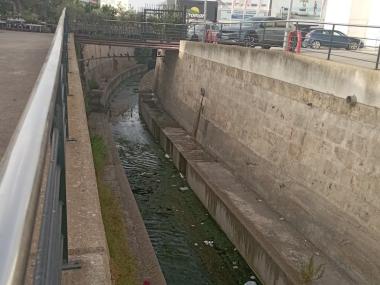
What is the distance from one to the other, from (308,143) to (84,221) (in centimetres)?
818

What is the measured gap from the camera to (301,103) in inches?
454

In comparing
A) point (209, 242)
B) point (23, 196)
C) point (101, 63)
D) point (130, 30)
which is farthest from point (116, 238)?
point (101, 63)

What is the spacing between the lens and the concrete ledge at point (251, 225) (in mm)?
9127

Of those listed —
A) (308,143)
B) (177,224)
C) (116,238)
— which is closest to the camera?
(116,238)

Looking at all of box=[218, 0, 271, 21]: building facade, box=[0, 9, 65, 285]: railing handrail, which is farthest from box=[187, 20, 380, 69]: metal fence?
box=[218, 0, 271, 21]: building facade

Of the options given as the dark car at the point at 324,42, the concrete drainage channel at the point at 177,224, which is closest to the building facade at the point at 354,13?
the dark car at the point at 324,42

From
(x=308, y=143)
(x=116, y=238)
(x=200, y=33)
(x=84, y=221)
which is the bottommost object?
(x=116, y=238)

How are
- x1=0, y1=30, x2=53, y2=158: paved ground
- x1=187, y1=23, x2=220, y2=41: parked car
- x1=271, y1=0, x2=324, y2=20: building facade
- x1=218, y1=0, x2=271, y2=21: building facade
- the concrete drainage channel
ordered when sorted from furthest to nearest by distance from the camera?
x1=218, y1=0, x2=271, y2=21: building facade, x1=271, y1=0, x2=324, y2=20: building facade, x1=187, y1=23, x2=220, y2=41: parked car, the concrete drainage channel, x1=0, y1=30, x2=53, y2=158: paved ground

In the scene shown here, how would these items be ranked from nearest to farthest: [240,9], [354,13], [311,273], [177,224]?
[311,273], [177,224], [354,13], [240,9]

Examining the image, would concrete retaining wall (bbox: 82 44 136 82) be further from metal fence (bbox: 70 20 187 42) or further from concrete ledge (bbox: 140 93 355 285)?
concrete ledge (bbox: 140 93 355 285)

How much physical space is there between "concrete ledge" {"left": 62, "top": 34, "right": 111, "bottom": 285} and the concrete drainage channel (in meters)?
5.79

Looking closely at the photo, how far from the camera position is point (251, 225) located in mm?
10734

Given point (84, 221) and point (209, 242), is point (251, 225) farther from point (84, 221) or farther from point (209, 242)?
point (84, 221)

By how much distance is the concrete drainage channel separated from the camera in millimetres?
10555
